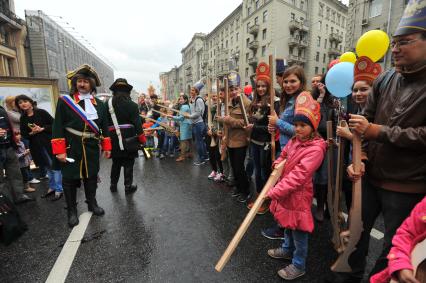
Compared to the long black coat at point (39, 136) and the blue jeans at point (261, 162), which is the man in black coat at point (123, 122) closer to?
the long black coat at point (39, 136)

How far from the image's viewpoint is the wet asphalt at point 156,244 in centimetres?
220

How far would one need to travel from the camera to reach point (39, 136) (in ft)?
13.7

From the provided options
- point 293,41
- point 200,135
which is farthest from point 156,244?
point 293,41

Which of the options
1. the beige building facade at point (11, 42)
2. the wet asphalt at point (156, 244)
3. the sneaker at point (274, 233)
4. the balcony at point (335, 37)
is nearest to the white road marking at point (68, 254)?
the wet asphalt at point (156, 244)

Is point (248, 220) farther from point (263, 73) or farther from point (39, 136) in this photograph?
point (39, 136)

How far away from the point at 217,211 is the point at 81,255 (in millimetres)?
1797

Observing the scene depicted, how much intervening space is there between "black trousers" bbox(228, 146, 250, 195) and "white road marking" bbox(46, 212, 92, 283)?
230 cm

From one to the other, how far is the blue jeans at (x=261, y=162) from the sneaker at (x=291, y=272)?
140cm

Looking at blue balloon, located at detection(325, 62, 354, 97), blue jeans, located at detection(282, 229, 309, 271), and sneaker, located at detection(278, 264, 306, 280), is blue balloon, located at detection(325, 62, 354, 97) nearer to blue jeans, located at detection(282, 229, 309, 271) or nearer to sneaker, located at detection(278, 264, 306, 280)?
blue jeans, located at detection(282, 229, 309, 271)

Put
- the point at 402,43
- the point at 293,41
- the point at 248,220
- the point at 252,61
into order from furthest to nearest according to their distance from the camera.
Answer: the point at 252,61
the point at 293,41
the point at 248,220
the point at 402,43

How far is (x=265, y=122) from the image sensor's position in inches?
129

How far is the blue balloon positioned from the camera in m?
2.35

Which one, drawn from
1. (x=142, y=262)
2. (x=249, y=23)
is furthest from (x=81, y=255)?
(x=249, y=23)

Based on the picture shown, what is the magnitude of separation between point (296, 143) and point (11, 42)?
3426 centimetres
